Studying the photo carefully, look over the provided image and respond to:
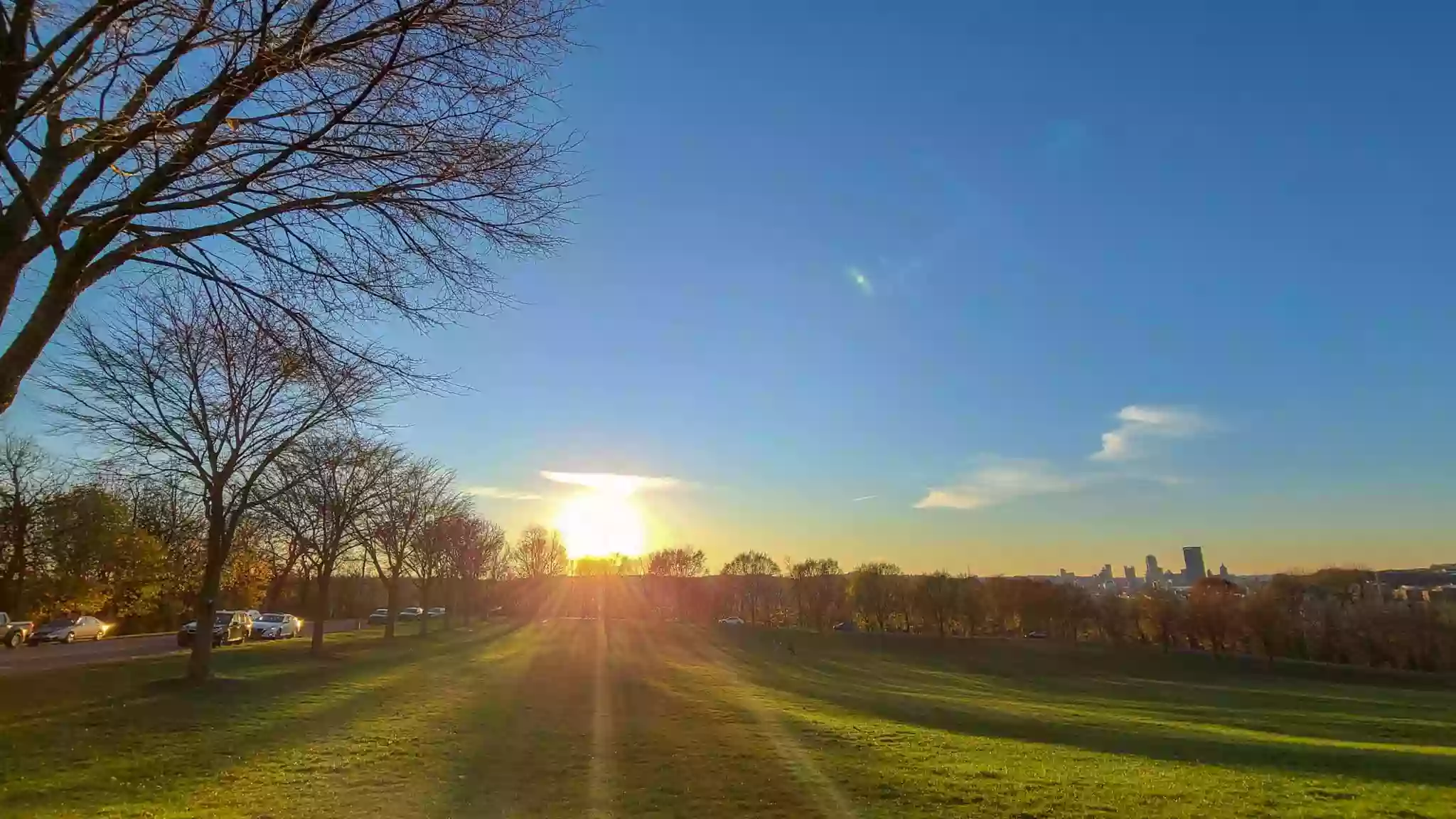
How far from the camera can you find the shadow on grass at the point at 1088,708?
47.3 ft

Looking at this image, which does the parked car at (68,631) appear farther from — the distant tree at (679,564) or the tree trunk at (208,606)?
the distant tree at (679,564)

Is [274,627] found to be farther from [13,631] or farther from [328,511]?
[328,511]

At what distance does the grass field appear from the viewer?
31.0 ft

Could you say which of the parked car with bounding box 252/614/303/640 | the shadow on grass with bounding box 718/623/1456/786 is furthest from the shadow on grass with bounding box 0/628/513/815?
the parked car with bounding box 252/614/303/640

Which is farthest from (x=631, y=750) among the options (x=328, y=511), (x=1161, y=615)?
(x=1161, y=615)

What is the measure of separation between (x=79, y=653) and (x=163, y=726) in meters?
19.1

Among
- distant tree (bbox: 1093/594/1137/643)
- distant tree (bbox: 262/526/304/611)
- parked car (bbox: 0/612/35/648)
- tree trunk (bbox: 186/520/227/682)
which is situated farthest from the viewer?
distant tree (bbox: 1093/594/1137/643)

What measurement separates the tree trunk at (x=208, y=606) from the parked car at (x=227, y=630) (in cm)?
1812

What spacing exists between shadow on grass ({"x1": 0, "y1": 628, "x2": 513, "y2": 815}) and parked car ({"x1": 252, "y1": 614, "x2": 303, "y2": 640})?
2067cm

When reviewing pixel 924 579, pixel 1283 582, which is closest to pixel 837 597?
pixel 924 579

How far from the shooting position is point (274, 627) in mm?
42938

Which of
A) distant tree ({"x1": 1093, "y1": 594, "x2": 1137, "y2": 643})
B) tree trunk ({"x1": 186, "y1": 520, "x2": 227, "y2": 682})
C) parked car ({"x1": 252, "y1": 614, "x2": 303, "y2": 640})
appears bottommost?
distant tree ({"x1": 1093, "y1": 594, "x2": 1137, "y2": 643})

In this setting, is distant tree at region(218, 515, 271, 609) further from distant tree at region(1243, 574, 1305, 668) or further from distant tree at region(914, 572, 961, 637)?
distant tree at region(1243, 574, 1305, 668)

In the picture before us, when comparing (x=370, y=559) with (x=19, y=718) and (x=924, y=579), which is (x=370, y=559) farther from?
(x=924, y=579)
